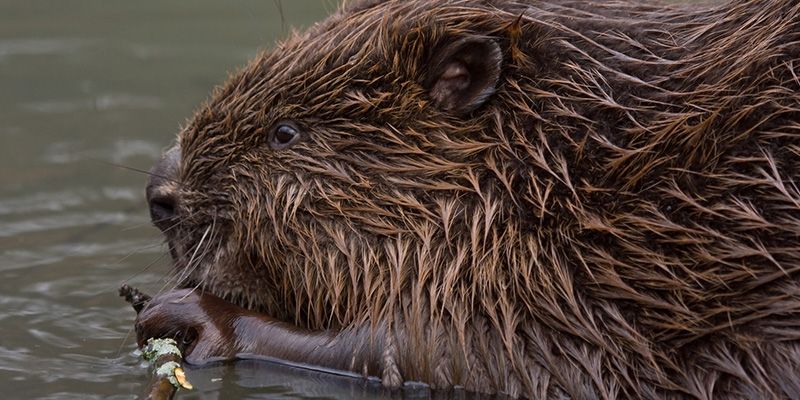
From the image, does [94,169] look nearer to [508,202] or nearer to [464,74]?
[464,74]

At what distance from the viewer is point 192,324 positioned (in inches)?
182

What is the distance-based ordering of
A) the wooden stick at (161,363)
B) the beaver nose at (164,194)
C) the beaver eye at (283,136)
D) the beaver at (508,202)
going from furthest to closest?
1. the beaver nose at (164,194)
2. the beaver eye at (283,136)
3. the wooden stick at (161,363)
4. the beaver at (508,202)

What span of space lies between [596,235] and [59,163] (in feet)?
11.5

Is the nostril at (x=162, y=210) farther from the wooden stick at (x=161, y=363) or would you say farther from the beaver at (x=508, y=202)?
the wooden stick at (x=161, y=363)

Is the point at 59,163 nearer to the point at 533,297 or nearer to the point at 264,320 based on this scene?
the point at 264,320

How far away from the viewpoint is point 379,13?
4.64 metres

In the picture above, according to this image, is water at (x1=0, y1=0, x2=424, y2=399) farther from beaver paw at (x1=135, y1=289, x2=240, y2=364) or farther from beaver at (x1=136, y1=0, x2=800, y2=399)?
beaver at (x1=136, y1=0, x2=800, y2=399)

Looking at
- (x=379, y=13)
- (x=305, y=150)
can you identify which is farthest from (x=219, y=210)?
(x=379, y=13)

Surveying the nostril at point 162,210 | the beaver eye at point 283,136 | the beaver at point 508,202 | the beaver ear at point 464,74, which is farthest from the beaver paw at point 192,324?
the beaver ear at point 464,74

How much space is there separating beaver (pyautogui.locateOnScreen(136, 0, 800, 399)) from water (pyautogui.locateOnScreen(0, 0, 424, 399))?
0.91 feet

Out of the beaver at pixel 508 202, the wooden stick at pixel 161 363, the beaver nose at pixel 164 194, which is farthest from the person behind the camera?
the beaver nose at pixel 164 194

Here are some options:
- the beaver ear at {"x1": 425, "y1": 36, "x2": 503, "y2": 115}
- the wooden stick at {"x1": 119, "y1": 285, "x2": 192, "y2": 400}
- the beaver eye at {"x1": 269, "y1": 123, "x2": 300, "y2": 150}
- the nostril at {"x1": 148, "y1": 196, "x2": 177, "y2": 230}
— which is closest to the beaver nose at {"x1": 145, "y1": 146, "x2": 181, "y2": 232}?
the nostril at {"x1": 148, "y1": 196, "x2": 177, "y2": 230}

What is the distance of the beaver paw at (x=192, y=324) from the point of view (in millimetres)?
4602

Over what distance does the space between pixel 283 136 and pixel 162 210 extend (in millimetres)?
519
